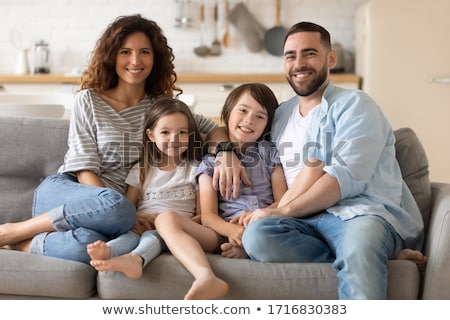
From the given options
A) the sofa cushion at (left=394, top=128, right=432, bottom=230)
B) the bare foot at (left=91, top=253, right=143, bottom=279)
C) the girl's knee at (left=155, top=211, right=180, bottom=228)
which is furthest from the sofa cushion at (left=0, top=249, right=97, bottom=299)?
the sofa cushion at (left=394, top=128, right=432, bottom=230)

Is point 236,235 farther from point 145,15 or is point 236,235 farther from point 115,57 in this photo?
point 145,15

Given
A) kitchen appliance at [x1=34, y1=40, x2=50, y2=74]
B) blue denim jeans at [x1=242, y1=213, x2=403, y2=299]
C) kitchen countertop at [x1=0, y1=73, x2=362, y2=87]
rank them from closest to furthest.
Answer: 1. blue denim jeans at [x1=242, y1=213, x2=403, y2=299]
2. kitchen countertop at [x1=0, y1=73, x2=362, y2=87]
3. kitchen appliance at [x1=34, y1=40, x2=50, y2=74]

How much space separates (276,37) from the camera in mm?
5242

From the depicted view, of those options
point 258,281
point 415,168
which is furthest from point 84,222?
point 415,168

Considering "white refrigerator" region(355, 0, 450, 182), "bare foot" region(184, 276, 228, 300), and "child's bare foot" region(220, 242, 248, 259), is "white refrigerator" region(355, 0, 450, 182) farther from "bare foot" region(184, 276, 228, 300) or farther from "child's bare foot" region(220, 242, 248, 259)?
"bare foot" region(184, 276, 228, 300)

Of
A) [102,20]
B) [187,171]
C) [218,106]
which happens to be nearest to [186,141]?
[187,171]

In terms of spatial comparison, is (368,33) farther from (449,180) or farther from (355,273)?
(355,273)

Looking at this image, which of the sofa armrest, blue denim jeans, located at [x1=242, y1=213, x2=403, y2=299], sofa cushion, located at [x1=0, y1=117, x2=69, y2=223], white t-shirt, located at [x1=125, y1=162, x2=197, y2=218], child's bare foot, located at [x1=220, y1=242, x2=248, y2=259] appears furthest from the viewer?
sofa cushion, located at [x1=0, y1=117, x2=69, y2=223]

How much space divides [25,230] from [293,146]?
1013 mm

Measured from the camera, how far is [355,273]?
1812mm

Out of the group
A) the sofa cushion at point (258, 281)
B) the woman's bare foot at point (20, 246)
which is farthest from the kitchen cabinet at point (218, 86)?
the sofa cushion at point (258, 281)

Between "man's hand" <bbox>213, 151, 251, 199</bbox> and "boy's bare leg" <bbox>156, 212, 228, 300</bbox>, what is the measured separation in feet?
0.59

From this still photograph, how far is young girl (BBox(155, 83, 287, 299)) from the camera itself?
2100 mm

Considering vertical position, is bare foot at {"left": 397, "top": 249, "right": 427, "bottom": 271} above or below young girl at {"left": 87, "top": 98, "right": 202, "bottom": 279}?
below
